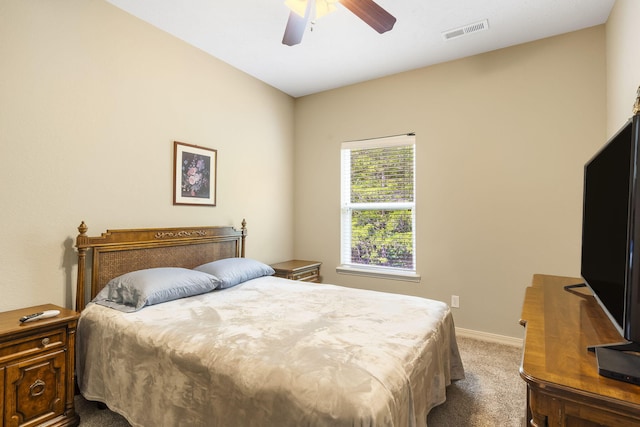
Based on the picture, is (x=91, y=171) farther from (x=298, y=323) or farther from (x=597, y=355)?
(x=597, y=355)

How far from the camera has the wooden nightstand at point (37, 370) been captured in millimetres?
1644

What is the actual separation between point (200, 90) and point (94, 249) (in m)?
1.82

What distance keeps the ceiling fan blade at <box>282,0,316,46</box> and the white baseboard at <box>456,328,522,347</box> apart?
10.5 feet

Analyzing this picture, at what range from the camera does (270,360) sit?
1380 millimetres

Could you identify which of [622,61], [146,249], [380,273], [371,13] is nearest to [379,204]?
[380,273]

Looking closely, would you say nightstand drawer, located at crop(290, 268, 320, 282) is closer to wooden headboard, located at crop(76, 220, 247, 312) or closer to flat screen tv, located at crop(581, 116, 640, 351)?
wooden headboard, located at crop(76, 220, 247, 312)

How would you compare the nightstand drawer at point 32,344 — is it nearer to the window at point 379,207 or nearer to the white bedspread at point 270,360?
the white bedspread at point 270,360

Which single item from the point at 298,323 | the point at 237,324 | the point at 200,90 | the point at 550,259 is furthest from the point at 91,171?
the point at 550,259

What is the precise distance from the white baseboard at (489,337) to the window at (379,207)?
757 millimetres

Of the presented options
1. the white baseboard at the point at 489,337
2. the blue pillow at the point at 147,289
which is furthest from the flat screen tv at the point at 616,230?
the blue pillow at the point at 147,289

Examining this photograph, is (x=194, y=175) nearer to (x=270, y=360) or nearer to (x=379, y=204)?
(x=379, y=204)

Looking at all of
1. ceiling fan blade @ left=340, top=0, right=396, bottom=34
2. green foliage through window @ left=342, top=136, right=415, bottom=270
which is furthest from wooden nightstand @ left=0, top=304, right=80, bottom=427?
green foliage through window @ left=342, top=136, right=415, bottom=270

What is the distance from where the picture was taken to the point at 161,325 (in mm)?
1808

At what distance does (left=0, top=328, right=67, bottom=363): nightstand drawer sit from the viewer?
1644 mm
